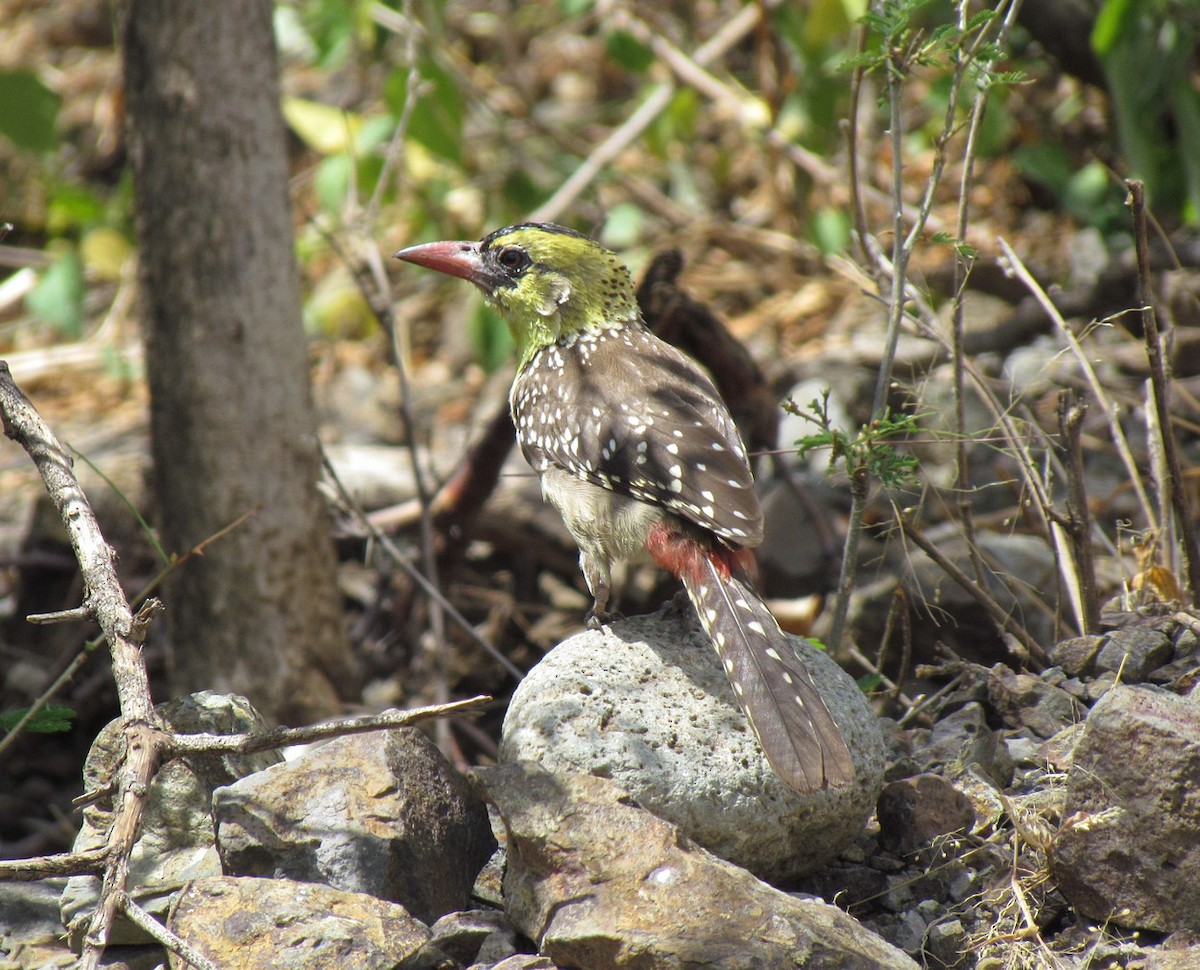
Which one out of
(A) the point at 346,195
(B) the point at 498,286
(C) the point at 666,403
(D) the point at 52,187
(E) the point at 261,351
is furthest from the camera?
(D) the point at 52,187

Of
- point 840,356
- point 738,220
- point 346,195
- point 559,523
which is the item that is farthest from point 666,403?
point 738,220

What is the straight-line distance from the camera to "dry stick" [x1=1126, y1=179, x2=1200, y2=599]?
3.29 meters

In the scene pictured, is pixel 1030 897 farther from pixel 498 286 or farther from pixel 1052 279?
pixel 1052 279

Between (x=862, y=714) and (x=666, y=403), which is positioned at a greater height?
(x=666, y=403)

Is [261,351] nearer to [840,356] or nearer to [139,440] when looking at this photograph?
[139,440]

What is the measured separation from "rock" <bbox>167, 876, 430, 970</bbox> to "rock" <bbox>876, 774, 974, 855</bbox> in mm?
1146

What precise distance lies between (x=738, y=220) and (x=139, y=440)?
430cm

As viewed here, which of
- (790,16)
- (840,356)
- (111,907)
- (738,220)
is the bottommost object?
(111,907)

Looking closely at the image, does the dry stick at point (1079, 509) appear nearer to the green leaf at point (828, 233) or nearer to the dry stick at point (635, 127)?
the green leaf at point (828, 233)

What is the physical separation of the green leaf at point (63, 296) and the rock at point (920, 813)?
5682mm

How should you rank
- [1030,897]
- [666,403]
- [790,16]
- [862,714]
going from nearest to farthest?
[1030,897] < [862,714] < [666,403] < [790,16]

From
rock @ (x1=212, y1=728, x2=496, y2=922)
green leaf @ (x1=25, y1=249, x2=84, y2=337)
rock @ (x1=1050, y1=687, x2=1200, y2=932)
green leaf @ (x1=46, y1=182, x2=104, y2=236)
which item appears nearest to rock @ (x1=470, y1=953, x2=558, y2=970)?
rock @ (x1=212, y1=728, x2=496, y2=922)

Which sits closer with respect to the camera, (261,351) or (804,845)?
(804,845)

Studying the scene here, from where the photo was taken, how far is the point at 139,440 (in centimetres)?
734
